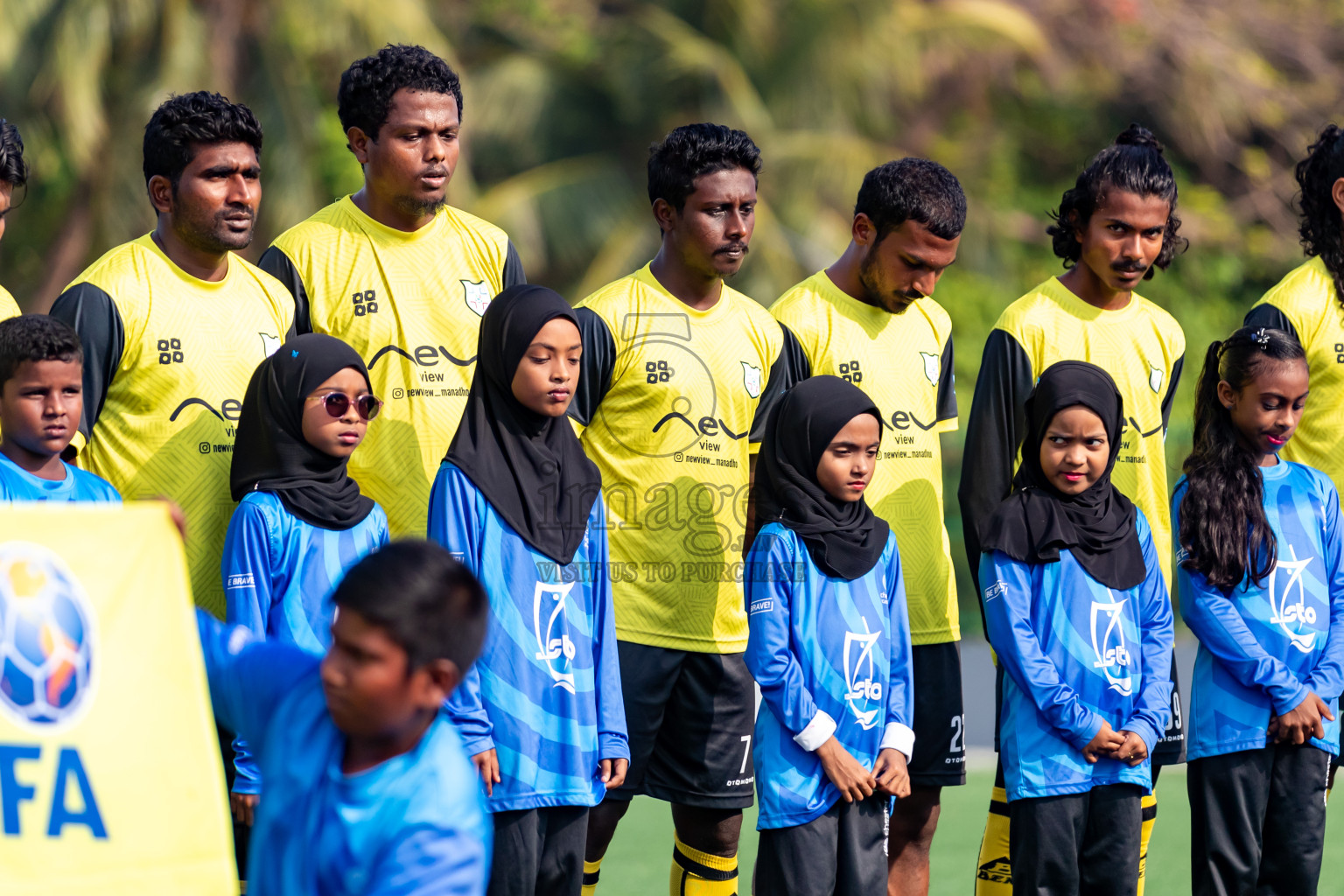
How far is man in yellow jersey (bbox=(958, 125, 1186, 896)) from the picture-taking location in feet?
16.2

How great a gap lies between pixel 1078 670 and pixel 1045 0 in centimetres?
1611

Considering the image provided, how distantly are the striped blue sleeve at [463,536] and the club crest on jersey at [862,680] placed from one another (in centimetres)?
102

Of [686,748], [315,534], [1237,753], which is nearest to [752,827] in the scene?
[686,748]

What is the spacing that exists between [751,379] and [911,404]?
52 cm

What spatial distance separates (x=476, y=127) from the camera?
16.5 meters

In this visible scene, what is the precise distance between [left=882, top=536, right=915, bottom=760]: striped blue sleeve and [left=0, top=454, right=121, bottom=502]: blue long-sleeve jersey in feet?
7.22

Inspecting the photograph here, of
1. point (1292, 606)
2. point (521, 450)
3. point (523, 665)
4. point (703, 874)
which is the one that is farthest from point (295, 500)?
point (1292, 606)

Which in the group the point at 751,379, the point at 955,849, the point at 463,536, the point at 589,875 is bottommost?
the point at 955,849

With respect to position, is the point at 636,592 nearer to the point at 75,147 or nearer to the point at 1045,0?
the point at 75,147

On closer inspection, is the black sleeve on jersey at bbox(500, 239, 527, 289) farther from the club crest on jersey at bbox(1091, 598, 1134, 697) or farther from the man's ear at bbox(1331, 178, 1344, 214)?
the man's ear at bbox(1331, 178, 1344, 214)

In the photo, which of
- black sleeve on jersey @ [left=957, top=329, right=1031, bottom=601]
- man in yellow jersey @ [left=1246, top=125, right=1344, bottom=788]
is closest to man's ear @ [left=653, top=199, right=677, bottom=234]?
black sleeve on jersey @ [left=957, top=329, right=1031, bottom=601]

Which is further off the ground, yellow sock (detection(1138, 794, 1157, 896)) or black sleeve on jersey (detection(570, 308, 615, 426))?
black sleeve on jersey (detection(570, 308, 615, 426))

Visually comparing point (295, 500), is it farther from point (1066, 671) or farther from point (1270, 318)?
point (1270, 318)

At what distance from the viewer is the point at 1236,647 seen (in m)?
4.73
